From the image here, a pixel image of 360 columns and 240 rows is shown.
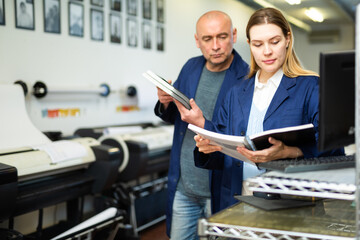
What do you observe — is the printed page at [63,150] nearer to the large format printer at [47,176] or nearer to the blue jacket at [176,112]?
the large format printer at [47,176]

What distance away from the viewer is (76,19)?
3.05 m

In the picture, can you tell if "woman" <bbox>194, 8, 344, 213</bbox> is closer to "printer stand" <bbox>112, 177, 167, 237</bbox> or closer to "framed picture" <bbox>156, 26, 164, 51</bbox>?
"printer stand" <bbox>112, 177, 167, 237</bbox>

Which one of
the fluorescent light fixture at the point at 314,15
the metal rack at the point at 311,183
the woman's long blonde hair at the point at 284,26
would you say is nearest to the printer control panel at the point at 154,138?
the woman's long blonde hair at the point at 284,26

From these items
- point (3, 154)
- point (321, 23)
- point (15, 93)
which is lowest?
point (3, 154)

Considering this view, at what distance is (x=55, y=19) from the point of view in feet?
9.46

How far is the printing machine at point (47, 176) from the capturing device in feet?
6.36

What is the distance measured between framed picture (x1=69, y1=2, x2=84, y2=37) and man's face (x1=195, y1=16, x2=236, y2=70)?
143cm

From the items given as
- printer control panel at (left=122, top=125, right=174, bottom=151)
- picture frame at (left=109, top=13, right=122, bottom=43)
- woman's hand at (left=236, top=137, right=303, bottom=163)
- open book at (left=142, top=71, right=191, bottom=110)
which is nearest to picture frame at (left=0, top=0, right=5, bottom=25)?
picture frame at (left=109, top=13, right=122, bottom=43)

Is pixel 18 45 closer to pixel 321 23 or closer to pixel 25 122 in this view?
pixel 25 122

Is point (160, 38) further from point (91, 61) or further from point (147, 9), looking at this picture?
point (91, 61)

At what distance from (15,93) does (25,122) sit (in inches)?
7.5

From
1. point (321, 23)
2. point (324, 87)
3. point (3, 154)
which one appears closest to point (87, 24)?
point (3, 154)

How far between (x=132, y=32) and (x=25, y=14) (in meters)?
1.11

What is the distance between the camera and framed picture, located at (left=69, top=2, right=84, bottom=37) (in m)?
3.01
